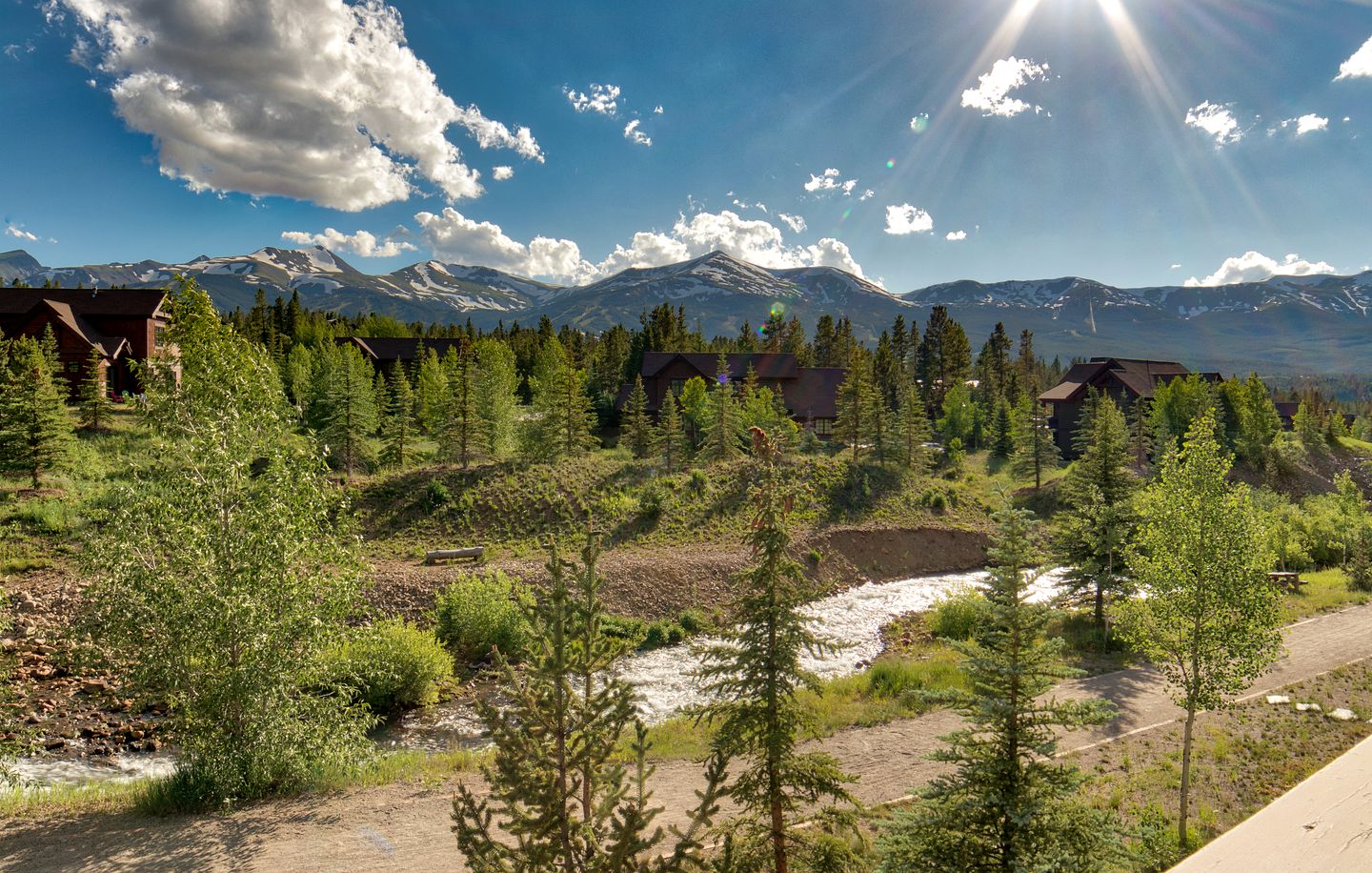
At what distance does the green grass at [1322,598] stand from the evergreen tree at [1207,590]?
16062mm

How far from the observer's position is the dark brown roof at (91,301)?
51.7 m

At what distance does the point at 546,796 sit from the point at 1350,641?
30.5m

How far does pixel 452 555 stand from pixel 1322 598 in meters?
39.2

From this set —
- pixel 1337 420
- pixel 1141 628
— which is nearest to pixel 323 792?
pixel 1141 628

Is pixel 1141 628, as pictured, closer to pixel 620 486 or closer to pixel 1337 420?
pixel 620 486

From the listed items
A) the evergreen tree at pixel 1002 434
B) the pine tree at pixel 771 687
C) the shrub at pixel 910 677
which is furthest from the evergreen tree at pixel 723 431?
the pine tree at pixel 771 687

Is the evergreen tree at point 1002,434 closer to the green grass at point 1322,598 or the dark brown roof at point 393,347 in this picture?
the green grass at point 1322,598

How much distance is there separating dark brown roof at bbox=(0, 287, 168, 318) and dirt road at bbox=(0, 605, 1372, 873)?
176 feet

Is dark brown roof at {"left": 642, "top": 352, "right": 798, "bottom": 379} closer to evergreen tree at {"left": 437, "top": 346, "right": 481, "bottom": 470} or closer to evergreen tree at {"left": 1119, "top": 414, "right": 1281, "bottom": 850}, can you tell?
evergreen tree at {"left": 437, "top": 346, "right": 481, "bottom": 470}

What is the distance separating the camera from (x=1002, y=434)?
200 feet

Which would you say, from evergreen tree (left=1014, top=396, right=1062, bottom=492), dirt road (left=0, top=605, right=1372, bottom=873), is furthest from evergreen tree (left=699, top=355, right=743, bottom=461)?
dirt road (left=0, top=605, right=1372, bottom=873)

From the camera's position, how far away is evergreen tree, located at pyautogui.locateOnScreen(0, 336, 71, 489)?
102 feet

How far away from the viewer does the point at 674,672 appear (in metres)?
24.5

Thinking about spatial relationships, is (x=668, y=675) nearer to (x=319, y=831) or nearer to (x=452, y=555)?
(x=452, y=555)
